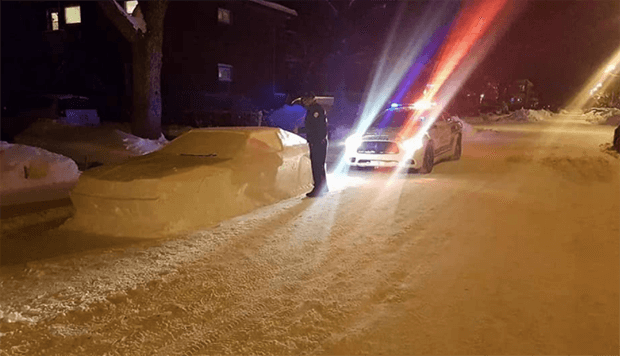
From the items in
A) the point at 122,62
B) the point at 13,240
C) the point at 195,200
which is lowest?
the point at 13,240

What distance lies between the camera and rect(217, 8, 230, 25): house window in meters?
25.3

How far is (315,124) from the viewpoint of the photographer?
8812 mm

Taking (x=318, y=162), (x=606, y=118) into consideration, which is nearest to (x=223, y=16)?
(x=318, y=162)

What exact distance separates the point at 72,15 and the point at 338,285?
79.6 feet

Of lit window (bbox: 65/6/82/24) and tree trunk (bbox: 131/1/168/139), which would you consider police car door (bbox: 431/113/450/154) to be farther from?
lit window (bbox: 65/6/82/24)

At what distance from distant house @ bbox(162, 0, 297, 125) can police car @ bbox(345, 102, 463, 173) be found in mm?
11239

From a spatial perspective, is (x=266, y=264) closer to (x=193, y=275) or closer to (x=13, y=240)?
(x=193, y=275)

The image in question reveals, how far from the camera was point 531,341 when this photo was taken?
11.8 ft

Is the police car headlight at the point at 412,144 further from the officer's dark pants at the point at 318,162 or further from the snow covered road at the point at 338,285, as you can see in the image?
the snow covered road at the point at 338,285

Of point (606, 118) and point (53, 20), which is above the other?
point (53, 20)

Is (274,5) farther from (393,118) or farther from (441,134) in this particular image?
(441,134)

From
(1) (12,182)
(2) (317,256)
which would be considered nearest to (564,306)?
(2) (317,256)

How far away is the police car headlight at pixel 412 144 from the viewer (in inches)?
438

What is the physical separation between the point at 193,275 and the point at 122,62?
68.0ft
